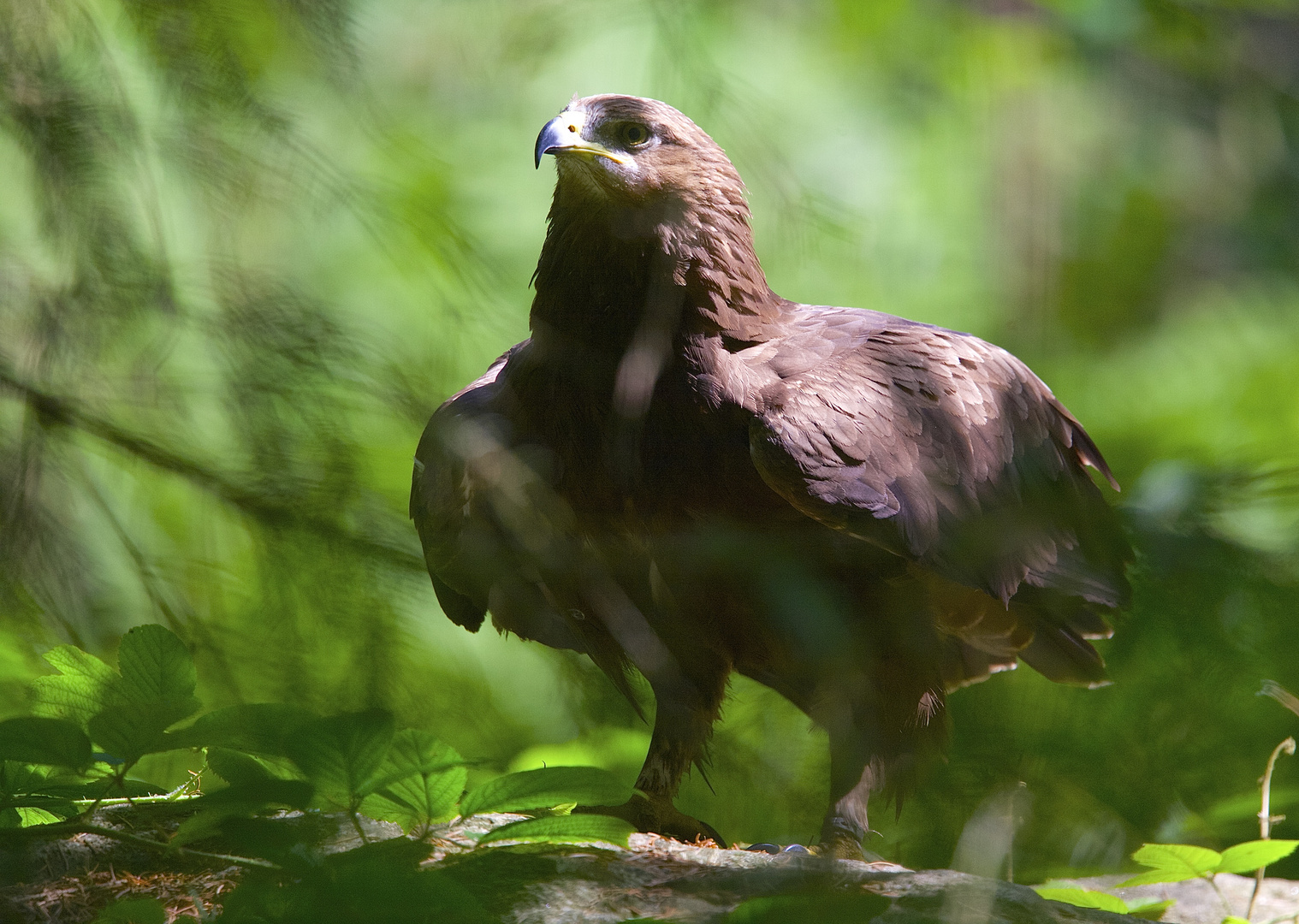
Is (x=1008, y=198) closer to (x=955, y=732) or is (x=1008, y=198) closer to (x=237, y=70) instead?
(x=955, y=732)

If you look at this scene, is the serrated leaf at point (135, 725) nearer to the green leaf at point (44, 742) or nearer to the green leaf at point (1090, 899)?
the green leaf at point (44, 742)

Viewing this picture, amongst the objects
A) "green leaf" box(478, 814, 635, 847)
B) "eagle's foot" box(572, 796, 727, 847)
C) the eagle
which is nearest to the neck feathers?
the eagle

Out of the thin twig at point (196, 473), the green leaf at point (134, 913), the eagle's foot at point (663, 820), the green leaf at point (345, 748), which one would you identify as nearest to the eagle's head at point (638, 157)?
the thin twig at point (196, 473)

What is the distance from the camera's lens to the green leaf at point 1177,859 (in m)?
1.75

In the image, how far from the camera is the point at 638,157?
2.66 meters

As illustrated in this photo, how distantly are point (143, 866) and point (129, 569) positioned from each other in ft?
1.60

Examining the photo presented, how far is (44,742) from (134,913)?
27 centimetres

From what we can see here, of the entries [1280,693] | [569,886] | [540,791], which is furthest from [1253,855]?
[540,791]

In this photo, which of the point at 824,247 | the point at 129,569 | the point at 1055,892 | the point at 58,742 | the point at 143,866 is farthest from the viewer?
the point at 824,247

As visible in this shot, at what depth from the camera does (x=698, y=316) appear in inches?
101

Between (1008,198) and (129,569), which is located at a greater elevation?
(1008,198)

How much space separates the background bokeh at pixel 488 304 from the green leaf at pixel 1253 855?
2.3 inches

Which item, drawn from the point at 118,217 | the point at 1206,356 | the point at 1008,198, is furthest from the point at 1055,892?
the point at 118,217

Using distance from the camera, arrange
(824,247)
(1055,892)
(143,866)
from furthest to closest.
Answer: (824,247) < (1055,892) < (143,866)
